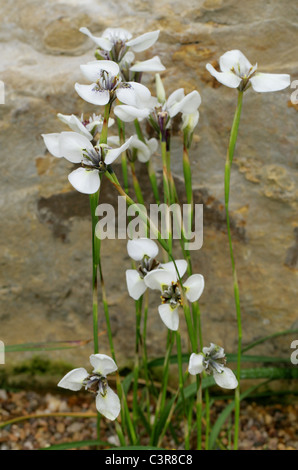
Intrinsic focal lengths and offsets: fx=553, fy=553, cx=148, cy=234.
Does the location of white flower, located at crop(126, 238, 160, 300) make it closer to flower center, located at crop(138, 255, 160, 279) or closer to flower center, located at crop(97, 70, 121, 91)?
flower center, located at crop(138, 255, 160, 279)

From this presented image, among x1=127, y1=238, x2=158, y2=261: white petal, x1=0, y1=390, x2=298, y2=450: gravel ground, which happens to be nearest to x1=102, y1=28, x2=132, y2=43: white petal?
x1=127, y1=238, x2=158, y2=261: white petal

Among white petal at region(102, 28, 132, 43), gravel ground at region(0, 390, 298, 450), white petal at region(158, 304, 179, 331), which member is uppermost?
white petal at region(102, 28, 132, 43)

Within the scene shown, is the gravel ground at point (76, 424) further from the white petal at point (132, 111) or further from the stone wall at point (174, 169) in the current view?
the white petal at point (132, 111)

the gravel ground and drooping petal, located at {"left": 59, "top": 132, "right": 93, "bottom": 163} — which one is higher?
drooping petal, located at {"left": 59, "top": 132, "right": 93, "bottom": 163}

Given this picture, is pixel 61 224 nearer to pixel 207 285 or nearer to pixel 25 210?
pixel 25 210

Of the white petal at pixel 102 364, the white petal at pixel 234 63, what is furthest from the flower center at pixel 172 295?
the white petal at pixel 234 63

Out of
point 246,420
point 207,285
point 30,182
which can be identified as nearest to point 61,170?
point 30,182

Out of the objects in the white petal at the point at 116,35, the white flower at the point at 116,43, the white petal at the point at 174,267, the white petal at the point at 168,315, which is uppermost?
the white petal at the point at 116,35
